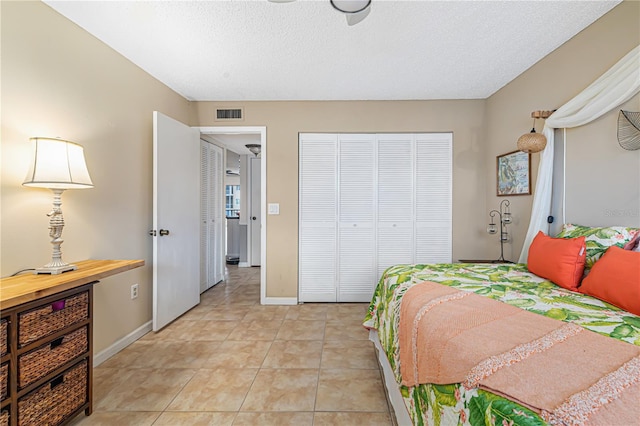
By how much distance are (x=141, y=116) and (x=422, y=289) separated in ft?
9.58

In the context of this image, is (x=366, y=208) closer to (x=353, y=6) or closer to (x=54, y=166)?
(x=353, y=6)

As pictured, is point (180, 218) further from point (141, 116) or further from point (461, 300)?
point (461, 300)

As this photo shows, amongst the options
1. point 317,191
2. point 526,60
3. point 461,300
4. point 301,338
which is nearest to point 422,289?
point 461,300

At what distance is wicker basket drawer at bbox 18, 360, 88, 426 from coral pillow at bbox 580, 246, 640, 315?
2792 millimetres

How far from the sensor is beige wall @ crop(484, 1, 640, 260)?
180 centimetres

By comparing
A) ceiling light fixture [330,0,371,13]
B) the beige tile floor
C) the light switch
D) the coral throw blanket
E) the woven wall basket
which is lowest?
the beige tile floor

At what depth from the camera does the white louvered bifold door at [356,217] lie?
356cm

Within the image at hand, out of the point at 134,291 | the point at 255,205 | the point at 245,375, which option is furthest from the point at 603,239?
the point at 255,205

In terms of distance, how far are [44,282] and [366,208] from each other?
2.97 m

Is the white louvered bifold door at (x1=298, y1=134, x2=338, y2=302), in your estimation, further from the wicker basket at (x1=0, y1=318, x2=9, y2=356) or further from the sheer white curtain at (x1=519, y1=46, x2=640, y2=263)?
the wicker basket at (x1=0, y1=318, x2=9, y2=356)

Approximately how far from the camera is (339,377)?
2.00 m

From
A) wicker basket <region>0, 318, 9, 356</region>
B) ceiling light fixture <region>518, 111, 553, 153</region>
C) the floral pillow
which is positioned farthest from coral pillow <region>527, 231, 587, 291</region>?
wicker basket <region>0, 318, 9, 356</region>

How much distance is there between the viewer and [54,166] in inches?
61.4

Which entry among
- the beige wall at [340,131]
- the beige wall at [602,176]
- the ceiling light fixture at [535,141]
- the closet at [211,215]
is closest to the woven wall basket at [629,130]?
the beige wall at [602,176]
